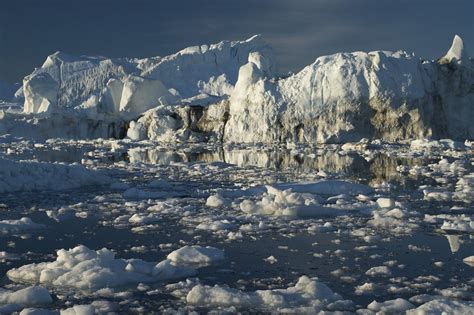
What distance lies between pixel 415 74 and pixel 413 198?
107 feet

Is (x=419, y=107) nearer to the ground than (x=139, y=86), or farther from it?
nearer to the ground

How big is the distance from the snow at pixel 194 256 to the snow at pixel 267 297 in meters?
1.33

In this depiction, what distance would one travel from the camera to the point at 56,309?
500 centimetres

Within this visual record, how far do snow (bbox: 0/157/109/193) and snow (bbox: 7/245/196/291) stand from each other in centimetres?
849

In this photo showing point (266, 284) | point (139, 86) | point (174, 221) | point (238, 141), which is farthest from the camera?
point (139, 86)

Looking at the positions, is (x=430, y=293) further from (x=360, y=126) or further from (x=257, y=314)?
(x=360, y=126)

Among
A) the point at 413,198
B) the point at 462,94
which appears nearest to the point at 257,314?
the point at 413,198

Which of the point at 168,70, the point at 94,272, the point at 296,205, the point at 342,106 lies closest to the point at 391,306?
the point at 94,272

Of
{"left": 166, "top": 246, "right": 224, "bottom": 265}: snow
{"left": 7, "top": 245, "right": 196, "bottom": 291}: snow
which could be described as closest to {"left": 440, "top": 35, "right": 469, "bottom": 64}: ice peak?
{"left": 166, "top": 246, "right": 224, "bottom": 265}: snow

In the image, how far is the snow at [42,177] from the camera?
47.2 ft

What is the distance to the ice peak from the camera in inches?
1786

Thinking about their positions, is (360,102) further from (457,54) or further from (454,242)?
(454,242)

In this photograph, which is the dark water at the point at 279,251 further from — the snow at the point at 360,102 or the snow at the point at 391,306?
the snow at the point at 360,102

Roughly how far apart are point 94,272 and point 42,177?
32.3ft
